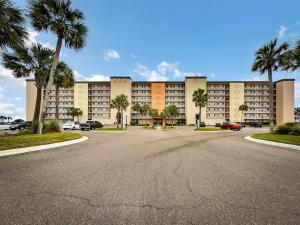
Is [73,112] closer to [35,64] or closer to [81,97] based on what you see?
[81,97]

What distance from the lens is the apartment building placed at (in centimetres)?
7956

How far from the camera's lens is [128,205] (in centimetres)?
346

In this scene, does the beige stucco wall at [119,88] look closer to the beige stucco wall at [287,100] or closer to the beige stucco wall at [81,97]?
the beige stucco wall at [81,97]

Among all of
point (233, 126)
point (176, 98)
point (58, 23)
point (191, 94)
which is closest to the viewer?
point (58, 23)

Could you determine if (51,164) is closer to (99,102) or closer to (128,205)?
(128,205)

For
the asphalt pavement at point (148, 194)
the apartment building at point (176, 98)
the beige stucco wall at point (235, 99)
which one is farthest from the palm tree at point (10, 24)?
the beige stucco wall at point (235, 99)

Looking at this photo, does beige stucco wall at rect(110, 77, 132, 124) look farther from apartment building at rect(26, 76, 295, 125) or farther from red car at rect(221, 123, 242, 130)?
red car at rect(221, 123, 242, 130)

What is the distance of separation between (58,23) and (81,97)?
7017 centimetres

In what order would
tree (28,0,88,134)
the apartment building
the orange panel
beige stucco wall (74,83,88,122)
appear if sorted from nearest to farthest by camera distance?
1. tree (28,0,88,134)
2. the apartment building
3. beige stucco wall (74,83,88,122)
4. the orange panel

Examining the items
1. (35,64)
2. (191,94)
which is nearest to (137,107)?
(191,94)

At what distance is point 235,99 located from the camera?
266 feet

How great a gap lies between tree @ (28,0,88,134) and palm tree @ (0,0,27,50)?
171 inches

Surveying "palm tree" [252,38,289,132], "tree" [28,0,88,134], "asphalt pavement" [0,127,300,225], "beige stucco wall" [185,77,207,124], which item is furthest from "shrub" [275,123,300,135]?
"beige stucco wall" [185,77,207,124]

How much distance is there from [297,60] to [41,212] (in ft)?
77.8
